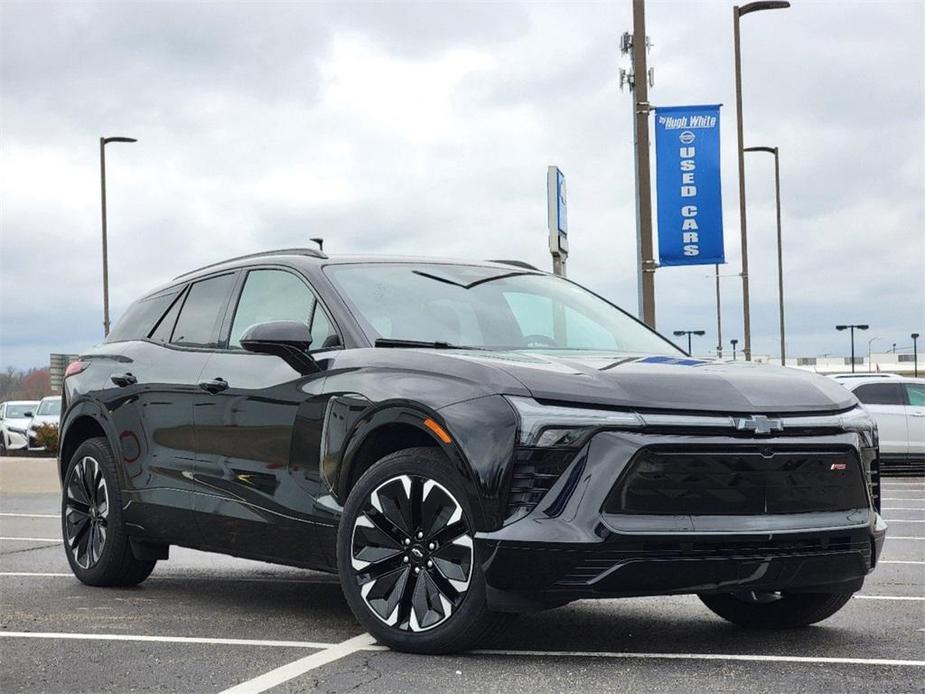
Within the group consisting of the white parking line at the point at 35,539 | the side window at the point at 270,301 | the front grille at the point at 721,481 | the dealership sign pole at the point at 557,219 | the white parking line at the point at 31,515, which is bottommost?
the white parking line at the point at 31,515

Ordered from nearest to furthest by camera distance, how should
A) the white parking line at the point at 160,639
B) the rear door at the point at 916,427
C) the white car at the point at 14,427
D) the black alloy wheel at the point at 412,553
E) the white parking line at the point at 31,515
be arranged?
1. the black alloy wheel at the point at 412,553
2. the white parking line at the point at 160,639
3. the white parking line at the point at 31,515
4. the rear door at the point at 916,427
5. the white car at the point at 14,427

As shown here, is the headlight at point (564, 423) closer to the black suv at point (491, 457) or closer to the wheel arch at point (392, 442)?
the black suv at point (491, 457)

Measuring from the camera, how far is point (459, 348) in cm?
610

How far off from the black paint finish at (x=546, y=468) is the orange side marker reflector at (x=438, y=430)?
0.05ft

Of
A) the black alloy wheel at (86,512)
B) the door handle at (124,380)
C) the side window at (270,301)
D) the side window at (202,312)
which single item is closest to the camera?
the side window at (270,301)

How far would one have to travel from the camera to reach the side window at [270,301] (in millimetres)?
6733

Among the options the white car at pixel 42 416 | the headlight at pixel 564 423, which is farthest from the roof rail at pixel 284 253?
the white car at pixel 42 416

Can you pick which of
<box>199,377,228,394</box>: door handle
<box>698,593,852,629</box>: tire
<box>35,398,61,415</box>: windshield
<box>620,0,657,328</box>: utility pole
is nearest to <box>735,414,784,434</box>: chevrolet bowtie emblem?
<box>698,593,852,629</box>: tire

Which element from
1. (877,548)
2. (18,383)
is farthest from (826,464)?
(18,383)

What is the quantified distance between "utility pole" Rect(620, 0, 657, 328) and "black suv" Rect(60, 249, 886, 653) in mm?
8701

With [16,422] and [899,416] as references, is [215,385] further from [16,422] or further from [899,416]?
A: [16,422]

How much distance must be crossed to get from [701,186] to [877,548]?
10.9 meters

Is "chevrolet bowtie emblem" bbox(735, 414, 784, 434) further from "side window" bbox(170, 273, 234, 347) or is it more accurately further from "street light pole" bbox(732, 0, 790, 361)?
"street light pole" bbox(732, 0, 790, 361)

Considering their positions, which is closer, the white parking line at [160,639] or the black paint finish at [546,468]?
the black paint finish at [546,468]
